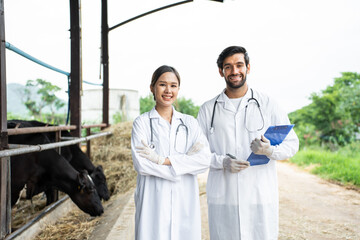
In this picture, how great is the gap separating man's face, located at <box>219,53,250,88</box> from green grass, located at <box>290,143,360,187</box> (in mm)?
5555

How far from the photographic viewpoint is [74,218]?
4.39 meters

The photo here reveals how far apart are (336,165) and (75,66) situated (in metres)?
6.79

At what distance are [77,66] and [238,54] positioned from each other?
3.32 metres

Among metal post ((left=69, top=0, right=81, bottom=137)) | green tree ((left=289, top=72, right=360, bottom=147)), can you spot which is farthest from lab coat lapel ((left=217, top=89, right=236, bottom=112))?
green tree ((left=289, top=72, right=360, bottom=147))

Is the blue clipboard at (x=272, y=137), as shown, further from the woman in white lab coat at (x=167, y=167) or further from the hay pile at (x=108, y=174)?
the hay pile at (x=108, y=174)

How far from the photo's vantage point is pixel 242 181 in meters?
2.33

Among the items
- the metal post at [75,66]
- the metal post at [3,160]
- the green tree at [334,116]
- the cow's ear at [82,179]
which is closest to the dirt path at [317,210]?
the cow's ear at [82,179]

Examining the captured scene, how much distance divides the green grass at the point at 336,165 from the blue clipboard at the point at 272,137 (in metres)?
5.45

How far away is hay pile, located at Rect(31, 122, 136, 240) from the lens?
372 centimetres

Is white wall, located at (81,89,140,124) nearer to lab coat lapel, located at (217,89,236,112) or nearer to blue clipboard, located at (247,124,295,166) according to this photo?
lab coat lapel, located at (217,89,236,112)

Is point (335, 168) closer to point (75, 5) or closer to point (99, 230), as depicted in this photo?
point (99, 230)

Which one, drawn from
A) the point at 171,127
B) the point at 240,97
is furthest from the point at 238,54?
the point at 171,127

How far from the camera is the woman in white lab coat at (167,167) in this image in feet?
6.50

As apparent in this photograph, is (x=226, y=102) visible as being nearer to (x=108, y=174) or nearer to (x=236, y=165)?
(x=236, y=165)
